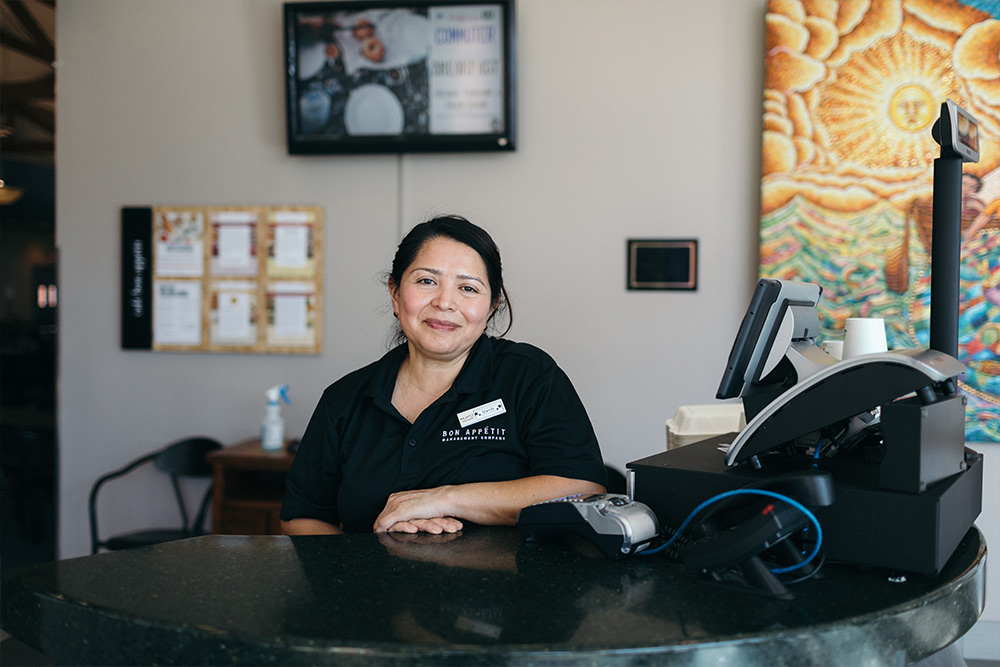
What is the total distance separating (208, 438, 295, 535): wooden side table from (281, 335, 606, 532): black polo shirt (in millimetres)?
1265

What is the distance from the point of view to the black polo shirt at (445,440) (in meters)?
1.77

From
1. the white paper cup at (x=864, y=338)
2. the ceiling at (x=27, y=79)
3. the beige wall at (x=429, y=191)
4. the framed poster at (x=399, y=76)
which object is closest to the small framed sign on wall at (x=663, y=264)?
the beige wall at (x=429, y=191)

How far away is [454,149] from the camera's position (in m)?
3.28

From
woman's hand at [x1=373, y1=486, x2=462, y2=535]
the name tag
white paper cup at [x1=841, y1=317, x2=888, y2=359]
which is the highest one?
white paper cup at [x1=841, y1=317, x2=888, y2=359]

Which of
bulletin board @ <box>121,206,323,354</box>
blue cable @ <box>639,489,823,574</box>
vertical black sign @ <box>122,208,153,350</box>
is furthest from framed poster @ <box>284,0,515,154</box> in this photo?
blue cable @ <box>639,489,823,574</box>

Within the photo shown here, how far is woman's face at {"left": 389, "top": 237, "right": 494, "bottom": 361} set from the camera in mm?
1865

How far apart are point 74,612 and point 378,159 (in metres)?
2.65

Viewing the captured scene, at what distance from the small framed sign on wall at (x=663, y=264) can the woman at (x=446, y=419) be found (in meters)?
1.38

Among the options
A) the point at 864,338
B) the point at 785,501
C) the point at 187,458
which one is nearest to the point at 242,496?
the point at 187,458

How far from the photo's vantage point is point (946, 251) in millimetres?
1657

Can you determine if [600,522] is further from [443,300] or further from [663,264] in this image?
[663,264]

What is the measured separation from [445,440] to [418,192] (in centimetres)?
184

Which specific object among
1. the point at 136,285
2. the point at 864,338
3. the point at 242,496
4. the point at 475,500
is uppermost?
the point at 136,285

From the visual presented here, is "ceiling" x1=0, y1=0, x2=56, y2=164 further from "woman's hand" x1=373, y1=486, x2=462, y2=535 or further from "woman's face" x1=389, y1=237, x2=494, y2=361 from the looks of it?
"woman's hand" x1=373, y1=486, x2=462, y2=535
